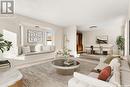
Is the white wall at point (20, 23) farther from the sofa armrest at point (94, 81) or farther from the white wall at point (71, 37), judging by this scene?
the sofa armrest at point (94, 81)

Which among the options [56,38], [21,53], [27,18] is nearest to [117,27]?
[56,38]

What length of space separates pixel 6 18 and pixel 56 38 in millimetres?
4342

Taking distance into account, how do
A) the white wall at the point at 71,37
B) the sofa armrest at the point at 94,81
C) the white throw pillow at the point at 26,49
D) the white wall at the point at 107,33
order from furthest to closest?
the white wall at the point at 107,33 → the white wall at the point at 71,37 → the white throw pillow at the point at 26,49 → the sofa armrest at the point at 94,81

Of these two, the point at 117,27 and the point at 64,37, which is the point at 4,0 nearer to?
the point at 64,37

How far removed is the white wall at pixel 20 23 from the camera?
411 cm

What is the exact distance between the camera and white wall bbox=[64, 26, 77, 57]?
322 inches

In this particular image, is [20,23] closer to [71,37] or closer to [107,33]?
[71,37]

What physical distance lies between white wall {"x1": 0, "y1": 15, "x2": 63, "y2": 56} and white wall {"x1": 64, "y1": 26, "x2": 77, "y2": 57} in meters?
0.58

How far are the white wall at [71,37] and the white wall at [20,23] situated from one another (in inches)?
23.0

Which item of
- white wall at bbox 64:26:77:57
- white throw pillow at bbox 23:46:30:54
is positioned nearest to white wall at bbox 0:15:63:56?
white throw pillow at bbox 23:46:30:54

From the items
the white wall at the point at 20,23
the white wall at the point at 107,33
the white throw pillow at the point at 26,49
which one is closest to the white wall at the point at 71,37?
the white wall at the point at 20,23

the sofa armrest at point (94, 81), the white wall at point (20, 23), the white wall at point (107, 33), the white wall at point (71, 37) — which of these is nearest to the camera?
the sofa armrest at point (94, 81)

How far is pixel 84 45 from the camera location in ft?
36.8

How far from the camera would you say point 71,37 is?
8391 mm
